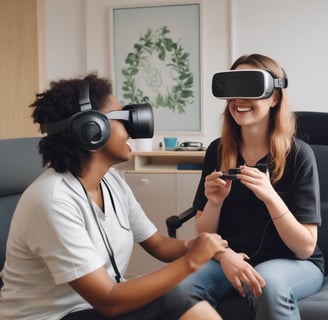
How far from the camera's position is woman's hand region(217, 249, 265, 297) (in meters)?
1.27

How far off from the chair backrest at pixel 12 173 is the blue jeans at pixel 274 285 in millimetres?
710

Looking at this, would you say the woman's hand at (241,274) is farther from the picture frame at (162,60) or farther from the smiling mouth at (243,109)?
the picture frame at (162,60)

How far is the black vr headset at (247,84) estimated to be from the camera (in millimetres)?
1452

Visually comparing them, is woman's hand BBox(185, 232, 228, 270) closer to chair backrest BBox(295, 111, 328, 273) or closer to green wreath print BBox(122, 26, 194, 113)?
chair backrest BBox(295, 111, 328, 273)

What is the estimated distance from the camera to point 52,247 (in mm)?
1090

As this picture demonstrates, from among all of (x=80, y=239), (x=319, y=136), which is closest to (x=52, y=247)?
(x=80, y=239)

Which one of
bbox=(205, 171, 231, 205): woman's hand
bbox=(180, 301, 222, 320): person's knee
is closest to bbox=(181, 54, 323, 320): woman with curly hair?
bbox=(205, 171, 231, 205): woman's hand

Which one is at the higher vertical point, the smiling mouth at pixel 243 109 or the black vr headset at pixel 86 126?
the smiling mouth at pixel 243 109

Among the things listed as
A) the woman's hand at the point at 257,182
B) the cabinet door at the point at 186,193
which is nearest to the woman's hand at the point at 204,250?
the woman's hand at the point at 257,182

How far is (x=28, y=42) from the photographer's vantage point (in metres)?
2.39

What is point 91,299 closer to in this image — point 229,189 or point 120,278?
point 120,278

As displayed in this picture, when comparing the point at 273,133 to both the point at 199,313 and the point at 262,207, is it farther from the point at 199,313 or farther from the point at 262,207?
the point at 199,313

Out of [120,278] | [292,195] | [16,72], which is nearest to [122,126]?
[120,278]

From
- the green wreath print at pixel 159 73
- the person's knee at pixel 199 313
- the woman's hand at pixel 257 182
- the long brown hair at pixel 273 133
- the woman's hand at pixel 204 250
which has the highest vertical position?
the green wreath print at pixel 159 73
